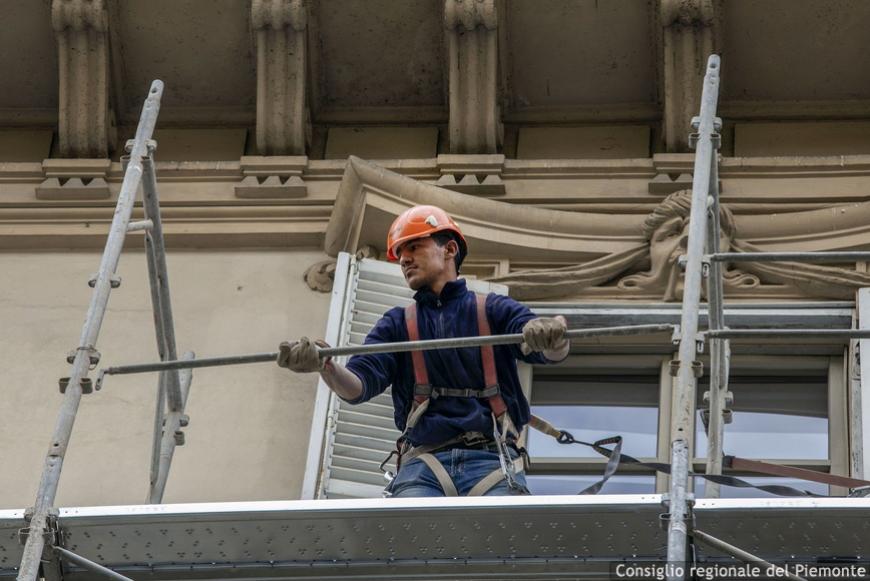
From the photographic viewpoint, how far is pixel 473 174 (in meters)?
11.5

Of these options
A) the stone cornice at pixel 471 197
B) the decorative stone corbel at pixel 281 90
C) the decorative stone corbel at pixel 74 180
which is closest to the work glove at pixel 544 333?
the stone cornice at pixel 471 197

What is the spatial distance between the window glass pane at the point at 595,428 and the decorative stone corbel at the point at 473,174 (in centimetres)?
124

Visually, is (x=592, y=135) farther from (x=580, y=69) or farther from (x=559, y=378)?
(x=559, y=378)

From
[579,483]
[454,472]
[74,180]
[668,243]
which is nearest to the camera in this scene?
[454,472]

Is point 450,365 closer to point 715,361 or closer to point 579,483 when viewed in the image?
point 715,361

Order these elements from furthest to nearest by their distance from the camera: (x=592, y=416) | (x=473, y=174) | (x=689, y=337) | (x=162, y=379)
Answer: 1. (x=473, y=174)
2. (x=592, y=416)
3. (x=162, y=379)
4. (x=689, y=337)

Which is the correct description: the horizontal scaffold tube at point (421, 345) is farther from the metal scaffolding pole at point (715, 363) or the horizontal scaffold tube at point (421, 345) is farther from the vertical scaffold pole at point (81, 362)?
the metal scaffolding pole at point (715, 363)

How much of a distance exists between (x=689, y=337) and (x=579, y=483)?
93.9 inches

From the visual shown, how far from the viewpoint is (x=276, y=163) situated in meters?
11.5

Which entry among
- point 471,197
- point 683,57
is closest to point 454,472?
point 471,197

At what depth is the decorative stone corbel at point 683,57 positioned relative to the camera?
1127cm

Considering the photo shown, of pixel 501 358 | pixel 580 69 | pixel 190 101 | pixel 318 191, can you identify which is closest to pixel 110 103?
pixel 190 101

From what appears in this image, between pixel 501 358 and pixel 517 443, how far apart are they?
34 cm

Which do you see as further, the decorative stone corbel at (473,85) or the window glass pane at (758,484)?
the decorative stone corbel at (473,85)
